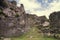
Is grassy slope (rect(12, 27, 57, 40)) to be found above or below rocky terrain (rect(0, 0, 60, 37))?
below

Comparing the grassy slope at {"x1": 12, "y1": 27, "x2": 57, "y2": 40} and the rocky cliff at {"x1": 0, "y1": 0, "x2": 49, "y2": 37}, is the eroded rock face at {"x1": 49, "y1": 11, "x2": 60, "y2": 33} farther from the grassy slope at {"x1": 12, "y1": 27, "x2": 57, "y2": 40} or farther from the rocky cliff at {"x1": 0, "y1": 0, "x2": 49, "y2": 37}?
the rocky cliff at {"x1": 0, "y1": 0, "x2": 49, "y2": 37}

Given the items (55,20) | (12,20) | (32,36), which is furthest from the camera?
(55,20)

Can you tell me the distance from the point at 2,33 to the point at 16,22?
40.2 feet

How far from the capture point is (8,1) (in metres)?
132

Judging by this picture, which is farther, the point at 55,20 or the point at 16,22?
the point at 55,20

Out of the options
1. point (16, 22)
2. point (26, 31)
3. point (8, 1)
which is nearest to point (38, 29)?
point (26, 31)

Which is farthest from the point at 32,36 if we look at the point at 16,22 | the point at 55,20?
the point at 55,20

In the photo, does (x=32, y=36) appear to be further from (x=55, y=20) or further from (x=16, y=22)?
(x=55, y=20)

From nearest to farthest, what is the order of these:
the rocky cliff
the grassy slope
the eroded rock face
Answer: the grassy slope, the rocky cliff, the eroded rock face

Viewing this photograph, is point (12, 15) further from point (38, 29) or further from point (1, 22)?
point (38, 29)

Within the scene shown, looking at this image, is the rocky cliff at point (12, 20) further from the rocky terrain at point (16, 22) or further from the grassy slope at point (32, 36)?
the grassy slope at point (32, 36)

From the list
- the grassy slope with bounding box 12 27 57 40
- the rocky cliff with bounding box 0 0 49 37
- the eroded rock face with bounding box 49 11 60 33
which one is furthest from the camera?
the eroded rock face with bounding box 49 11 60 33

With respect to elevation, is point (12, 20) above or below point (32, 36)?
above

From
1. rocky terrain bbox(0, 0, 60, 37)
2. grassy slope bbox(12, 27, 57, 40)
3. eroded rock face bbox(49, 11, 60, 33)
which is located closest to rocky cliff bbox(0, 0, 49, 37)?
rocky terrain bbox(0, 0, 60, 37)
